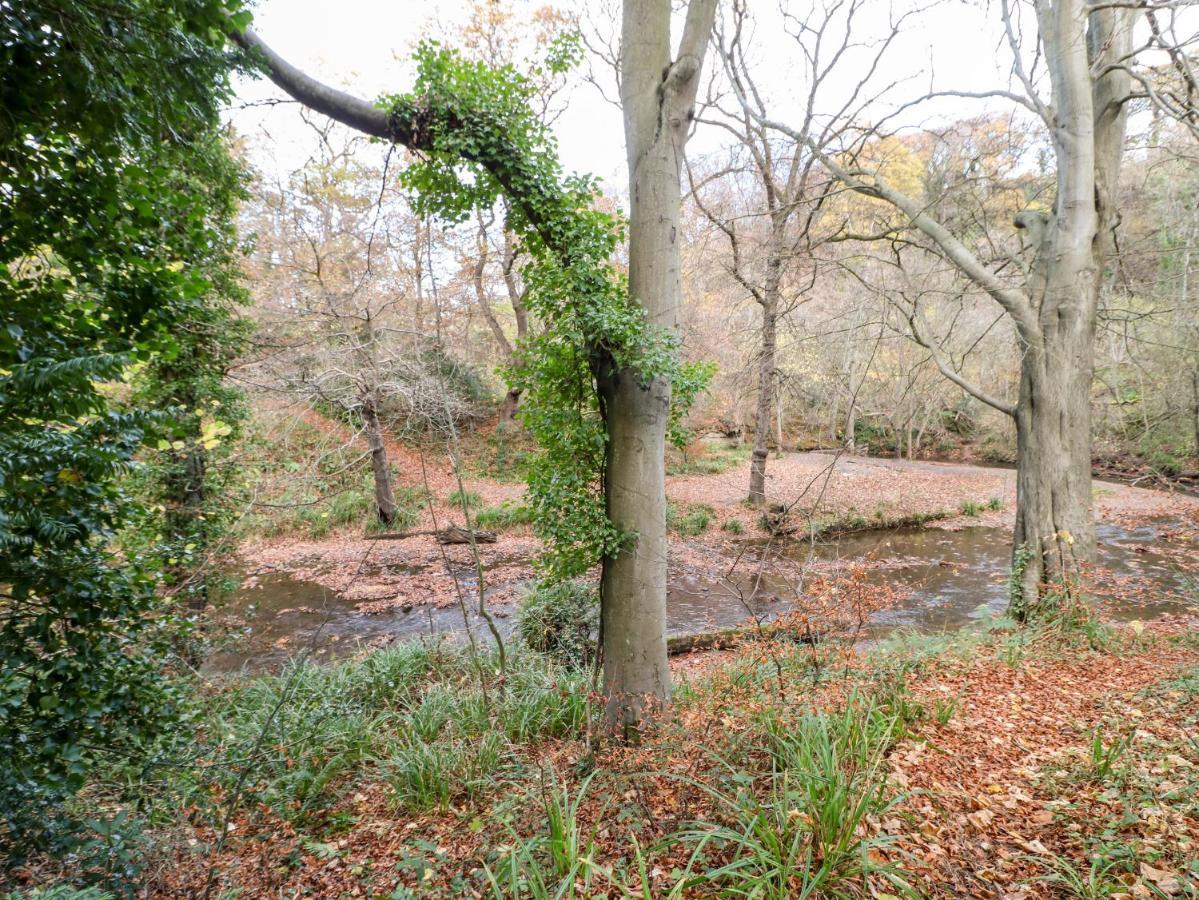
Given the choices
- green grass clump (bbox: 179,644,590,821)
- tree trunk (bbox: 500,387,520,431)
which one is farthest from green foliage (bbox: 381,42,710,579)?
tree trunk (bbox: 500,387,520,431)

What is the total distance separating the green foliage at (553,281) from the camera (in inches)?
167

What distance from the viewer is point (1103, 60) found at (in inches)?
230

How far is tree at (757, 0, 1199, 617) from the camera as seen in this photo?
5.70 metres

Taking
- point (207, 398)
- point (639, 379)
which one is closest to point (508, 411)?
point (207, 398)

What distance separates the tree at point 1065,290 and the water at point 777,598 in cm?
98

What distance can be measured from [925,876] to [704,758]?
1.20 metres

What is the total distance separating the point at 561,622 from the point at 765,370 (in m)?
8.31

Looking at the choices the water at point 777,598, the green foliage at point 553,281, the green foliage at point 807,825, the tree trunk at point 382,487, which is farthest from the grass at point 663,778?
the tree trunk at point 382,487

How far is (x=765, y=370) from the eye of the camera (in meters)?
12.3

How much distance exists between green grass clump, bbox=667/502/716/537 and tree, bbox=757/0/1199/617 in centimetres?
645

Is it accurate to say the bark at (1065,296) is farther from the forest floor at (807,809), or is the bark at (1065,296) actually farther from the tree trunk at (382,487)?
the tree trunk at (382,487)

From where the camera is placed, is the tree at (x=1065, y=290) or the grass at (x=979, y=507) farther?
the grass at (x=979, y=507)

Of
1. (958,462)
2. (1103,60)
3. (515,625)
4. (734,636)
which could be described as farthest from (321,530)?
(958,462)

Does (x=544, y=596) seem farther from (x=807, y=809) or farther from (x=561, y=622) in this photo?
(x=807, y=809)
